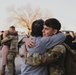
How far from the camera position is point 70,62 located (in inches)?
145

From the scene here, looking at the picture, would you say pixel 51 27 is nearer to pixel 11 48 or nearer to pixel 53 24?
pixel 53 24

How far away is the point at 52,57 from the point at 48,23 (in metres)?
0.40

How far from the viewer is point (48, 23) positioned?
3.71 meters

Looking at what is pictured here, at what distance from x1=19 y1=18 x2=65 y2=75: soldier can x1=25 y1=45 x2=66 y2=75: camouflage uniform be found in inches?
2.3

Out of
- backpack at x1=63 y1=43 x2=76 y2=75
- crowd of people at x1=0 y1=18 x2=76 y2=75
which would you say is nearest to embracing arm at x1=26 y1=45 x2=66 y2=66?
crowd of people at x1=0 y1=18 x2=76 y2=75

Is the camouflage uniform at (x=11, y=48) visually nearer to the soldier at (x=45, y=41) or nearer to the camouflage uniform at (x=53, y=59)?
the soldier at (x=45, y=41)

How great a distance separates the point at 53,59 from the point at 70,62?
220mm

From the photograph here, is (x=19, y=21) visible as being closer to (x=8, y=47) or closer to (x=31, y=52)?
(x=8, y=47)

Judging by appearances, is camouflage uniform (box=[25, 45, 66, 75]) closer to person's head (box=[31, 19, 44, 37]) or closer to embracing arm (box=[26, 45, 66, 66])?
embracing arm (box=[26, 45, 66, 66])

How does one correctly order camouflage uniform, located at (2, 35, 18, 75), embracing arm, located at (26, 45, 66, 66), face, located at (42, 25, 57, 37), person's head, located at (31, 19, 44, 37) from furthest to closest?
camouflage uniform, located at (2, 35, 18, 75) < person's head, located at (31, 19, 44, 37) < face, located at (42, 25, 57, 37) < embracing arm, located at (26, 45, 66, 66)

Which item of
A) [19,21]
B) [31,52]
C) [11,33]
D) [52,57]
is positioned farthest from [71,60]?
[19,21]

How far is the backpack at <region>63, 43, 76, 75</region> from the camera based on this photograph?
368cm

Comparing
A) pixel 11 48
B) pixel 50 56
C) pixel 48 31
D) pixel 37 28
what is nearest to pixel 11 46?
pixel 11 48

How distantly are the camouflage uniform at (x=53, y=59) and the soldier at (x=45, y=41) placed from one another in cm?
6
